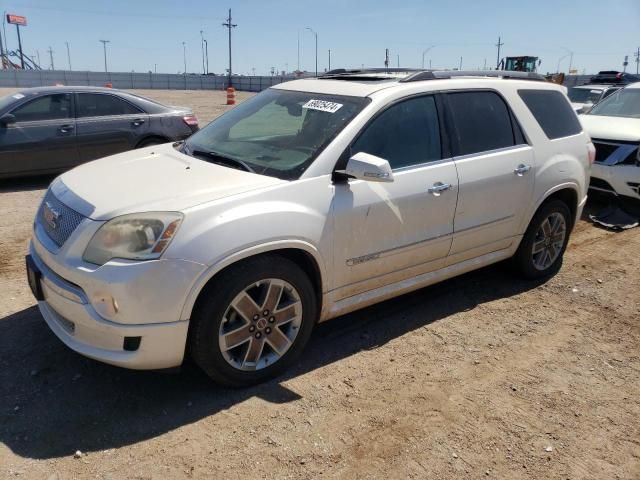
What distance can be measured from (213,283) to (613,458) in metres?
2.28

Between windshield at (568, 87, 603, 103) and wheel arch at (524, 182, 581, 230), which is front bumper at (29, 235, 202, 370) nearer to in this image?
wheel arch at (524, 182, 581, 230)

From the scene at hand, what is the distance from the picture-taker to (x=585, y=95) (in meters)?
14.7

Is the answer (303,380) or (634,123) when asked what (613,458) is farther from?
(634,123)

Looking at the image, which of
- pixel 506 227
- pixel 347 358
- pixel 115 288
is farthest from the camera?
pixel 506 227

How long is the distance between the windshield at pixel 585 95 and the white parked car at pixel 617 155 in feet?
21.9

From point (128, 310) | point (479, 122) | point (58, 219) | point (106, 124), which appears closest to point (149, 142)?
point (106, 124)

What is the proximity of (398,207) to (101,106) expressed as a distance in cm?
658

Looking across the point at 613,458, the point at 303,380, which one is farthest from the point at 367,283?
the point at 613,458

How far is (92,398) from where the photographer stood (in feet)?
10.4

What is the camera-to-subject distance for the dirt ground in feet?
8.99

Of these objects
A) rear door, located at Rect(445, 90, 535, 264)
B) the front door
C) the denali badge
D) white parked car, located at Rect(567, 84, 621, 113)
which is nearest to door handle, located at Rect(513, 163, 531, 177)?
rear door, located at Rect(445, 90, 535, 264)

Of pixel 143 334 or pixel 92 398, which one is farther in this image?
pixel 92 398

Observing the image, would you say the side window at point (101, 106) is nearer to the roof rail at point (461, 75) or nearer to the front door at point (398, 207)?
the roof rail at point (461, 75)

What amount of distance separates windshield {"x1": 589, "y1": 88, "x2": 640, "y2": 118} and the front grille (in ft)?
27.1
